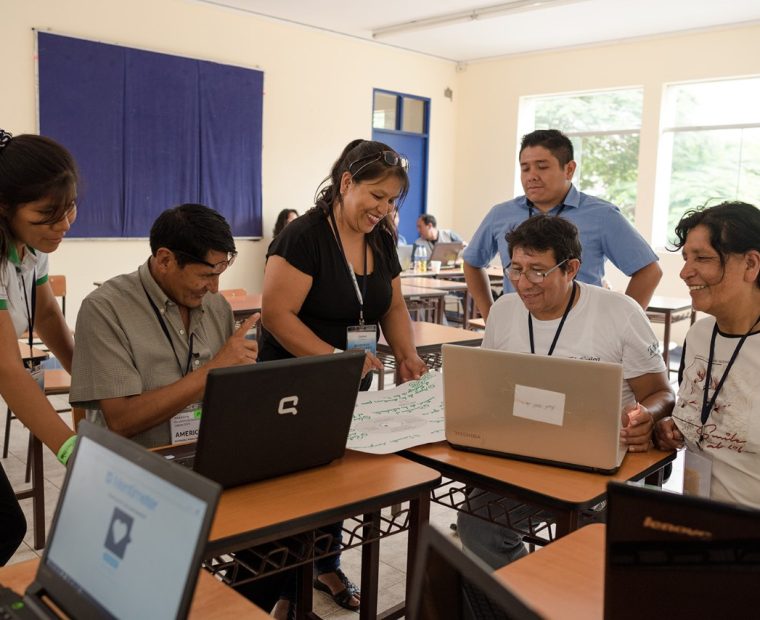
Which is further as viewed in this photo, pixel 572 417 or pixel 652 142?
pixel 652 142

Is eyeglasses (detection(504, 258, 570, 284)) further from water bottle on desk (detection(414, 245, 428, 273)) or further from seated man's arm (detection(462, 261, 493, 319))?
water bottle on desk (detection(414, 245, 428, 273))

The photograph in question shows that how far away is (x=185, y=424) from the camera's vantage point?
1780 mm

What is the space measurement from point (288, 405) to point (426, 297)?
378cm

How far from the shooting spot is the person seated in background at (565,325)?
193 centimetres

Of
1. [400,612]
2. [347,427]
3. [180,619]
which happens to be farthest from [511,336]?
[180,619]

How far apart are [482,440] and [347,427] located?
1.10ft

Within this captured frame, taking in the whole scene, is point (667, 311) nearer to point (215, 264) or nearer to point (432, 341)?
point (432, 341)

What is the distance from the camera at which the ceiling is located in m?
6.69

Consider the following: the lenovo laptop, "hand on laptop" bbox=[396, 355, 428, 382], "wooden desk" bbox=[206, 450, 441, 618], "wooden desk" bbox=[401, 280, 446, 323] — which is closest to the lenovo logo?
"wooden desk" bbox=[206, 450, 441, 618]

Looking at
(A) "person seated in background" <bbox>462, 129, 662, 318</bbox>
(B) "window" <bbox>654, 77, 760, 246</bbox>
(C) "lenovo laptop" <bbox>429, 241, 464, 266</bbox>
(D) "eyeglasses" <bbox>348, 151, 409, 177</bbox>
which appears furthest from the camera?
(B) "window" <bbox>654, 77, 760, 246</bbox>

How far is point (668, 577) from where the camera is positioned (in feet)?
2.52

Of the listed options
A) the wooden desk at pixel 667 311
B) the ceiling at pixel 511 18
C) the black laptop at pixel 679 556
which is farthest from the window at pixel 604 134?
the black laptop at pixel 679 556

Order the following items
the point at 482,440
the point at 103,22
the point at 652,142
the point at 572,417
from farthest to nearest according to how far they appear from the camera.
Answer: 1. the point at 652,142
2. the point at 103,22
3. the point at 482,440
4. the point at 572,417

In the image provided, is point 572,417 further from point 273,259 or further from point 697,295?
point 273,259
